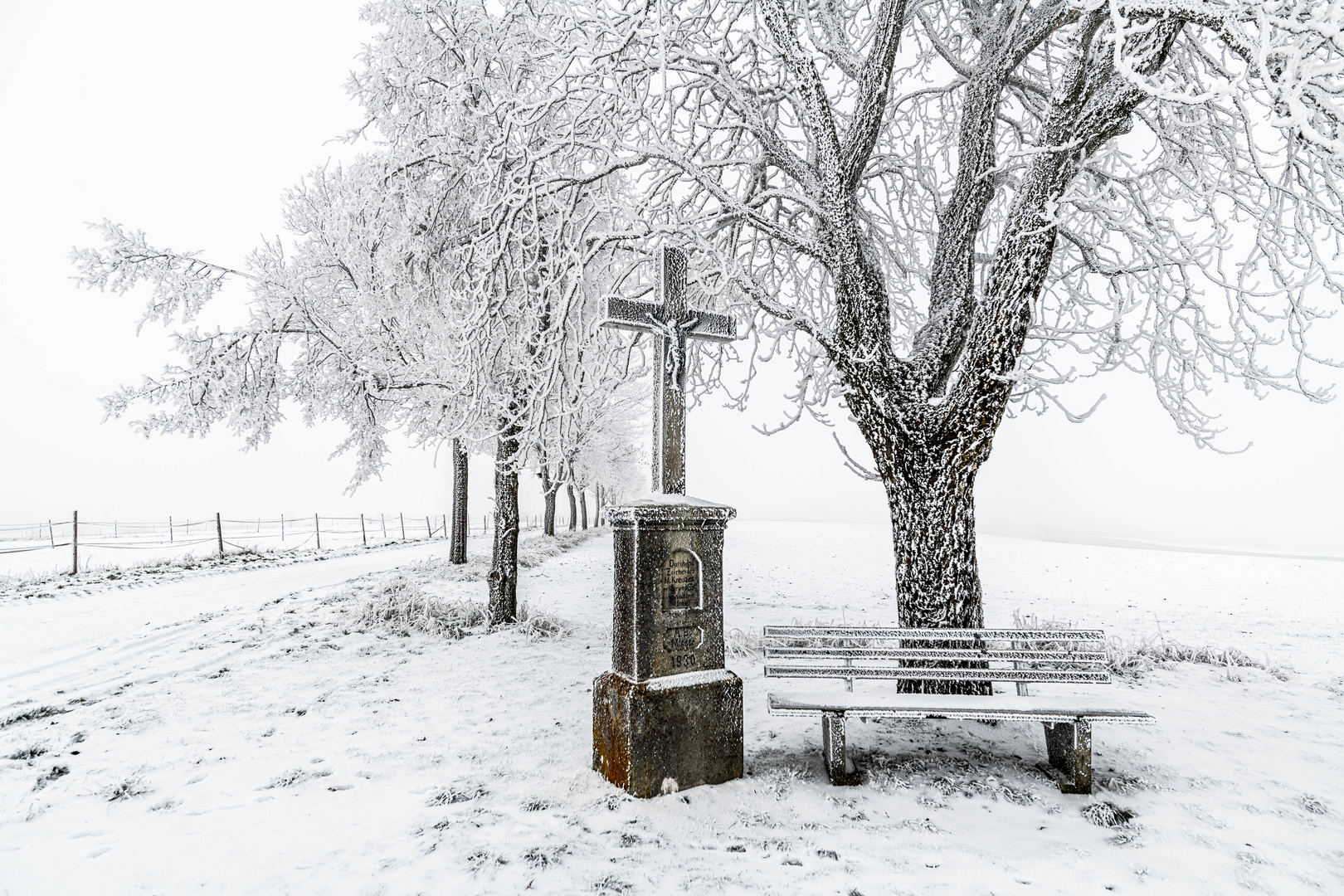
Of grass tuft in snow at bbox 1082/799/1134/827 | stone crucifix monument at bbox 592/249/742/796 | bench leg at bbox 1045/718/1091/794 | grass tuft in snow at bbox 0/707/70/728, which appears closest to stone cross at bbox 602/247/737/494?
stone crucifix monument at bbox 592/249/742/796

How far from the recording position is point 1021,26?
4.98 m

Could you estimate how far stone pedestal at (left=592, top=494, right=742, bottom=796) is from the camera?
11.7 feet

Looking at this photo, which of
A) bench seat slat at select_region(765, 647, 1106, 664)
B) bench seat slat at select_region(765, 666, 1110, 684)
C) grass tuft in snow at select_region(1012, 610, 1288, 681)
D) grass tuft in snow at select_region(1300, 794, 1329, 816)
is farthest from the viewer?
grass tuft in snow at select_region(1012, 610, 1288, 681)

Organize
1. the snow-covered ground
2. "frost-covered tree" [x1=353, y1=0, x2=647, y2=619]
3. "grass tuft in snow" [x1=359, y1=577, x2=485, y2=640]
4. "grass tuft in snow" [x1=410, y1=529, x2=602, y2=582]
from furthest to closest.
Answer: "grass tuft in snow" [x1=410, y1=529, x2=602, y2=582]
"grass tuft in snow" [x1=359, y1=577, x2=485, y2=640]
"frost-covered tree" [x1=353, y1=0, x2=647, y2=619]
the snow-covered ground

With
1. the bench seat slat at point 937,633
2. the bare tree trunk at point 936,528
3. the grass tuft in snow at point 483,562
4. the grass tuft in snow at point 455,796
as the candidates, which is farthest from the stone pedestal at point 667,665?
the grass tuft in snow at point 483,562

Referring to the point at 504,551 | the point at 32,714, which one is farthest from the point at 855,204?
the point at 32,714

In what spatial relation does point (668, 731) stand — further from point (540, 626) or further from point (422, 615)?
point (422, 615)

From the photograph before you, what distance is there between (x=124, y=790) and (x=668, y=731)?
3.20 meters

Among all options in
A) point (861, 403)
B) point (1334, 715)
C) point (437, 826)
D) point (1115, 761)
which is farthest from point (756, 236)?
point (1334, 715)

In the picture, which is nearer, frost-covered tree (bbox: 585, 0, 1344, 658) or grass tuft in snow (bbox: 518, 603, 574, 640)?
frost-covered tree (bbox: 585, 0, 1344, 658)

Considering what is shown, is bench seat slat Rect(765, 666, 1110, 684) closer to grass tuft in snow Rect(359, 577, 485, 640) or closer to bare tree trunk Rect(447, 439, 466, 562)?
grass tuft in snow Rect(359, 577, 485, 640)

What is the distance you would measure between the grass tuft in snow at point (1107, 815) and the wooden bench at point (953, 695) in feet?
0.68

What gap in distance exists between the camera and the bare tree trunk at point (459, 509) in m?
13.6

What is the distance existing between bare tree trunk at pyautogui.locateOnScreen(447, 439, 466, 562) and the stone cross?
10.1m
